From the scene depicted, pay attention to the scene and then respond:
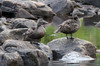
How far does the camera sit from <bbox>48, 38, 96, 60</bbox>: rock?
1599 cm

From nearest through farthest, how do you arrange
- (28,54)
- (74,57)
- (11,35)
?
(28,54), (74,57), (11,35)

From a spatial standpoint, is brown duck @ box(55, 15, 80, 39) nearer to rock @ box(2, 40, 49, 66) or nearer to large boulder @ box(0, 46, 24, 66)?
rock @ box(2, 40, 49, 66)

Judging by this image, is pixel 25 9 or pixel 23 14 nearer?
pixel 23 14

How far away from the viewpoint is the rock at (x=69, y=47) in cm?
1599

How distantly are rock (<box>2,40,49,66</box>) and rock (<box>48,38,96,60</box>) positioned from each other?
1.86 m

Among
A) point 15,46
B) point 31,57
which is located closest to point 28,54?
point 31,57

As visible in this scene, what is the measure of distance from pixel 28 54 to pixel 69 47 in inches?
126

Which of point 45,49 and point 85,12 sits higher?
point 85,12

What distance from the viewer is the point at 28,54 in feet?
44.2

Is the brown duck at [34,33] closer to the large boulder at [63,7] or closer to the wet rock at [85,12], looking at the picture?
the wet rock at [85,12]

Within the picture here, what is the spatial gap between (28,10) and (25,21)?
40.2 ft

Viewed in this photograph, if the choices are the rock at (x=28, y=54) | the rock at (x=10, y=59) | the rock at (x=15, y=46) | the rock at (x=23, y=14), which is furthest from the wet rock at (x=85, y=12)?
the rock at (x=10, y=59)

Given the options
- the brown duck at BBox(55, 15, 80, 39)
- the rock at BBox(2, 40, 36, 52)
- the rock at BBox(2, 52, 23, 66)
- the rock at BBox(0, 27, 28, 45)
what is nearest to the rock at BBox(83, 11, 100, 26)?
the rock at BBox(0, 27, 28, 45)

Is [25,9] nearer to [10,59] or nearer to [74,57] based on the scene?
[74,57]
